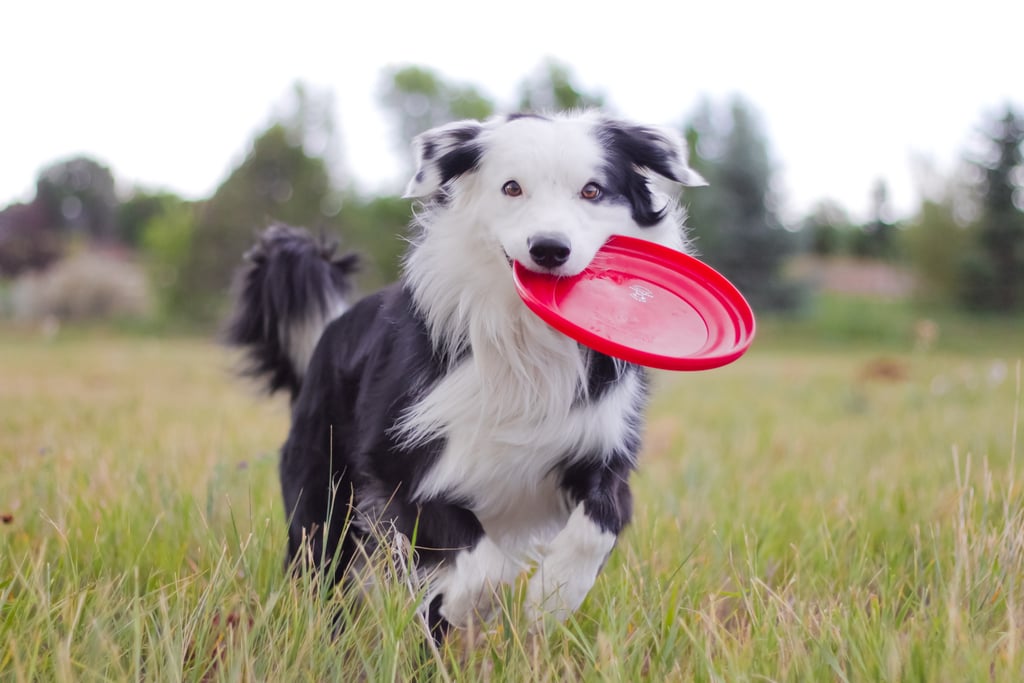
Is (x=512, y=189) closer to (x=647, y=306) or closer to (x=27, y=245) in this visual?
(x=647, y=306)

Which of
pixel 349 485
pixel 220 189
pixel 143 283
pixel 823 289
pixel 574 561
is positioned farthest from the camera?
pixel 823 289

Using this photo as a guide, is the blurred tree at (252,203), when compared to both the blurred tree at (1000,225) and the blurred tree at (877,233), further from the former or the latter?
the blurred tree at (877,233)

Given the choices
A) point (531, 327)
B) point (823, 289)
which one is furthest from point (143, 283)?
point (531, 327)

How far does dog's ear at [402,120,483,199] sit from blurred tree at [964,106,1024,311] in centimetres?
2583

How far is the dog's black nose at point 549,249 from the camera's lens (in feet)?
7.54

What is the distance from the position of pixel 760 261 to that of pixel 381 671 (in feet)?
83.4

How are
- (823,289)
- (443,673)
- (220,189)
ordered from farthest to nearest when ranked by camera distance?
1. (823,289)
2. (220,189)
3. (443,673)

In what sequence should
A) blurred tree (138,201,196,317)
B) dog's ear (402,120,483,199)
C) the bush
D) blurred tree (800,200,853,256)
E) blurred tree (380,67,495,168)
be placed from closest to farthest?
1. dog's ear (402,120,483,199)
2. the bush
3. blurred tree (138,201,196,317)
4. blurred tree (380,67,495,168)
5. blurred tree (800,200,853,256)

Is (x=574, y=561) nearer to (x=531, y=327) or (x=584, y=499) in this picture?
(x=584, y=499)

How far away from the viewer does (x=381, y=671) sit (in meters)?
1.87

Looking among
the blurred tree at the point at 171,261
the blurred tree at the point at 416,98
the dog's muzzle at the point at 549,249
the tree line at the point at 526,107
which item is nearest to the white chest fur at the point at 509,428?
the dog's muzzle at the point at 549,249

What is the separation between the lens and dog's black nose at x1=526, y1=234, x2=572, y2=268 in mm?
2297

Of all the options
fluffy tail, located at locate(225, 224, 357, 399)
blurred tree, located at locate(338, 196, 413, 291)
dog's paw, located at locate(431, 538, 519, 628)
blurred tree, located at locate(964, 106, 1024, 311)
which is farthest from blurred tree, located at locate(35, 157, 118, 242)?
dog's paw, located at locate(431, 538, 519, 628)

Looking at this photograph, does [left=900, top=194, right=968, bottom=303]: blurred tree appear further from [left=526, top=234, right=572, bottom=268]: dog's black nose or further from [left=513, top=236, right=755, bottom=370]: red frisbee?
[left=526, top=234, right=572, bottom=268]: dog's black nose
